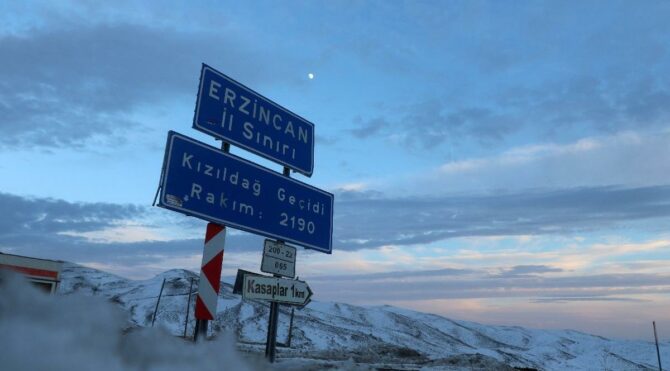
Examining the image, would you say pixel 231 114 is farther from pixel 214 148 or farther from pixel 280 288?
pixel 280 288

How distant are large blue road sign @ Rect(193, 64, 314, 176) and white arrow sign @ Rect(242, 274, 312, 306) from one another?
2.06m

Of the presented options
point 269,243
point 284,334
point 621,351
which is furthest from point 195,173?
point 621,351

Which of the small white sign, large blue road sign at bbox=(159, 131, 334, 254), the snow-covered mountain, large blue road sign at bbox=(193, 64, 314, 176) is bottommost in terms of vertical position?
the snow-covered mountain

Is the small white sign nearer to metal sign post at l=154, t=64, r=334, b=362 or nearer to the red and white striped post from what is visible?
metal sign post at l=154, t=64, r=334, b=362

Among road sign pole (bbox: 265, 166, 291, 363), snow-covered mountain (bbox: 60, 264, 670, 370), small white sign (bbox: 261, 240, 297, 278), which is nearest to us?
road sign pole (bbox: 265, 166, 291, 363)

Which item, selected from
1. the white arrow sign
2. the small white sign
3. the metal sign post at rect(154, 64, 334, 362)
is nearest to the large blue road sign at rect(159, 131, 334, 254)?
the metal sign post at rect(154, 64, 334, 362)

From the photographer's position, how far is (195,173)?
6.48m

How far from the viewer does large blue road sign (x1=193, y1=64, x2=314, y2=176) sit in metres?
7.02

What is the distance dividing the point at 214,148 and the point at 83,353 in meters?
4.63

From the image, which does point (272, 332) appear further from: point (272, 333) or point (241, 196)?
point (241, 196)

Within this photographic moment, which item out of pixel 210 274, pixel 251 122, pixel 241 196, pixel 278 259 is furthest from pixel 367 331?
pixel 210 274

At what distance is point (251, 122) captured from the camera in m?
7.73

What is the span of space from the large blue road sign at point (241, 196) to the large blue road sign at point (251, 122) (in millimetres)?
359

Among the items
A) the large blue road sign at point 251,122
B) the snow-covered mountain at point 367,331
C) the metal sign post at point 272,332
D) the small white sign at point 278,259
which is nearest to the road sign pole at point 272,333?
the metal sign post at point 272,332
